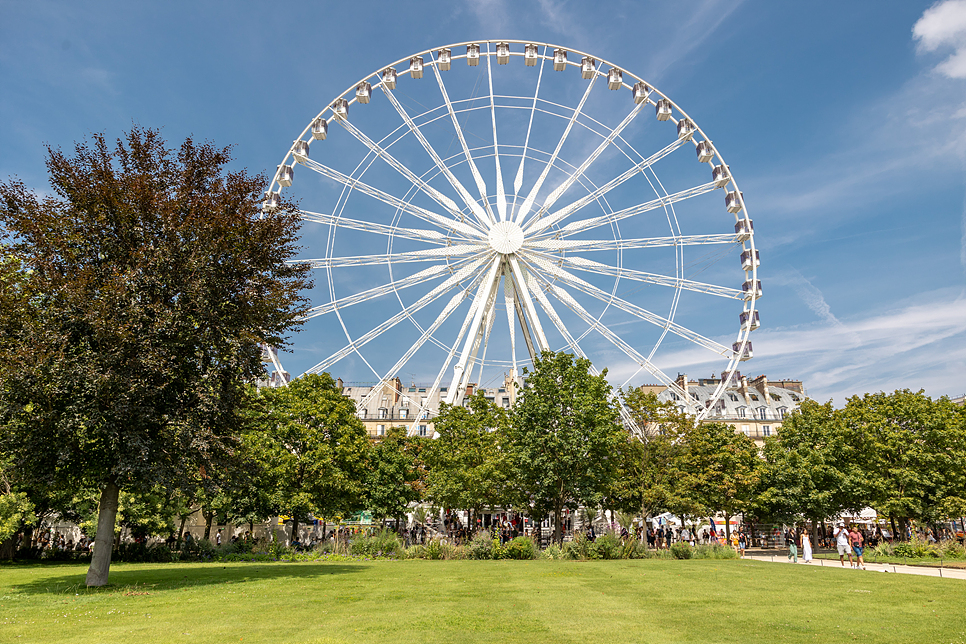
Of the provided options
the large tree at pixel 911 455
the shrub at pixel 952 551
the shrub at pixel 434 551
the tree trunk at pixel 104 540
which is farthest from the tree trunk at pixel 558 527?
the large tree at pixel 911 455

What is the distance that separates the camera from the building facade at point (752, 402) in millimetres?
65938

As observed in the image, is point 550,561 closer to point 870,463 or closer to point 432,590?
point 432,590

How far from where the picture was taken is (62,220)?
49.0 ft

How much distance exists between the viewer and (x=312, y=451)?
1206 inches

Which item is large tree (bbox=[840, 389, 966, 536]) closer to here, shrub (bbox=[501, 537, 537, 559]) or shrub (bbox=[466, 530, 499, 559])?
shrub (bbox=[501, 537, 537, 559])

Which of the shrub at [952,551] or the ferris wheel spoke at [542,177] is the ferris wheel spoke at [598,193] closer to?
the ferris wheel spoke at [542,177]

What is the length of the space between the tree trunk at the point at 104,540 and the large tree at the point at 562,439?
1693 centimetres

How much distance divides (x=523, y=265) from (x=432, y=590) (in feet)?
70.9

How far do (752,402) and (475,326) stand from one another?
48.0 meters

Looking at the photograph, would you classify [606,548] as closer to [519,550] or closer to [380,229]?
[519,550]

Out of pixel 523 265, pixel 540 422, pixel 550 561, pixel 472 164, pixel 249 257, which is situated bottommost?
pixel 550 561

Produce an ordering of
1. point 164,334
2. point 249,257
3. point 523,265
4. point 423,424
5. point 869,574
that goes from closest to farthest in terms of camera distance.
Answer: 1. point 164,334
2. point 249,257
3. point 869,574
4. point 523,265
5. point 423,424

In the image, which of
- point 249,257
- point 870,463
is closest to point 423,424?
point 870,463

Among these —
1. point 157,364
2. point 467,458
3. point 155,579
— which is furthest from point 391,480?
point 157,364
